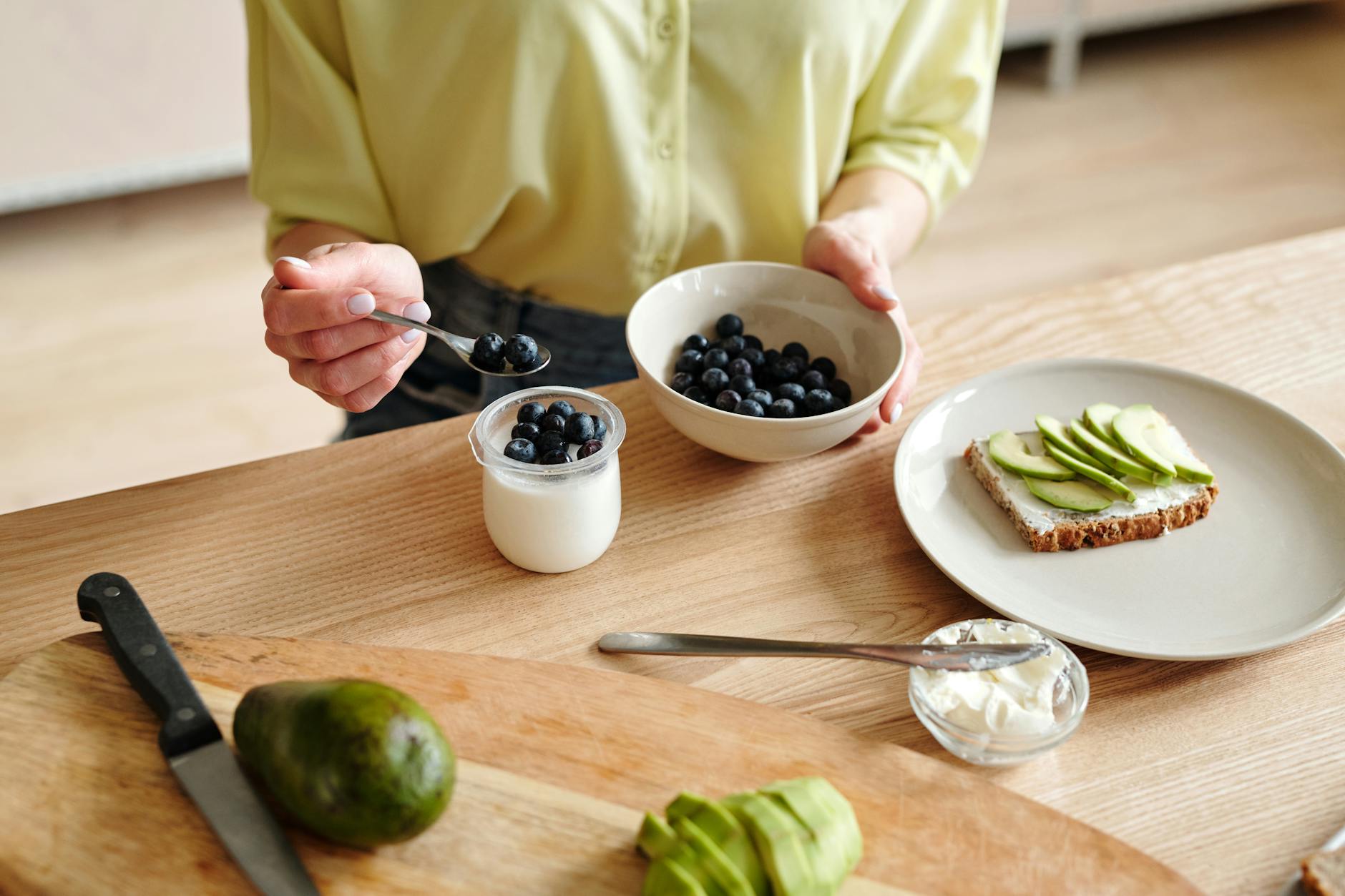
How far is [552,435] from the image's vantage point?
3.35 feet

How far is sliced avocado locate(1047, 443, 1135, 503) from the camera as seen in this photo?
3.57 feet

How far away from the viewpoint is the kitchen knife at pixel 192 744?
0.77 m

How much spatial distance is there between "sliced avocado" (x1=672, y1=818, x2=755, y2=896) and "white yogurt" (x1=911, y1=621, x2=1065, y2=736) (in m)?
0.24

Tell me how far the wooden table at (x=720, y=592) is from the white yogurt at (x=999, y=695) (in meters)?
0.05

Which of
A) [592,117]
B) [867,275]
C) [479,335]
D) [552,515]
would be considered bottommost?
[479,335]

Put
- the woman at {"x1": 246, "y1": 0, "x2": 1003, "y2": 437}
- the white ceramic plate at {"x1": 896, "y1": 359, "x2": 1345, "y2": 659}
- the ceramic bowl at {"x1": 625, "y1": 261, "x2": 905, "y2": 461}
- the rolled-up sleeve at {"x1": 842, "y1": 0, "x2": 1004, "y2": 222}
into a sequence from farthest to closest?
1. the rolled-up sleeve at {"x1": 842, "y1": 0, "x2": 1004, "y2": 222}
2. the woman at {"x1": 246, "y1": 0, "x2": 1003, "y2": 437}
3. the ceramic bowl at {"x1": 625, "y1": 261, "x2": 905, "y2": 461}
4. the white ceramic plate at {"x1": 896, "y1": 359, "x2": 1345, "y2": 659}

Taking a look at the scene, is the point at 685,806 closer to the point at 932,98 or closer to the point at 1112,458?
the point at 1112,458

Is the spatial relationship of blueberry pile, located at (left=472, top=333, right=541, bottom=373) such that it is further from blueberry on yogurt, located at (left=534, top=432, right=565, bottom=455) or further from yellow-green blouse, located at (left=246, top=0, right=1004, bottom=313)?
yellow-green blouse, located at (left=246, top=0, right=1004, bottom=313)

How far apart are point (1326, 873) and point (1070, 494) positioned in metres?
0.42

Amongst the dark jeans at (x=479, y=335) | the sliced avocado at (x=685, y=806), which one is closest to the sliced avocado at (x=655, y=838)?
the sliced avocado at (x=685, y=806)

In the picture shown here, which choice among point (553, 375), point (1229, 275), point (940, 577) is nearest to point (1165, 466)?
point (940, 577)

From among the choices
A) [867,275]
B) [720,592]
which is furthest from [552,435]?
[867,275]

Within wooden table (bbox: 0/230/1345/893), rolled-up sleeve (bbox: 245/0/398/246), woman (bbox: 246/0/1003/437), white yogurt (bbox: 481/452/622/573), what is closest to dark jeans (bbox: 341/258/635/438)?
→ woman (bbox: 246/0/1003/437)

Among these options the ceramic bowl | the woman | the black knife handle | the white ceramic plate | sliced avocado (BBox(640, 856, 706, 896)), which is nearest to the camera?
sliced avocado (BBox(640, 856, 706, 896))
